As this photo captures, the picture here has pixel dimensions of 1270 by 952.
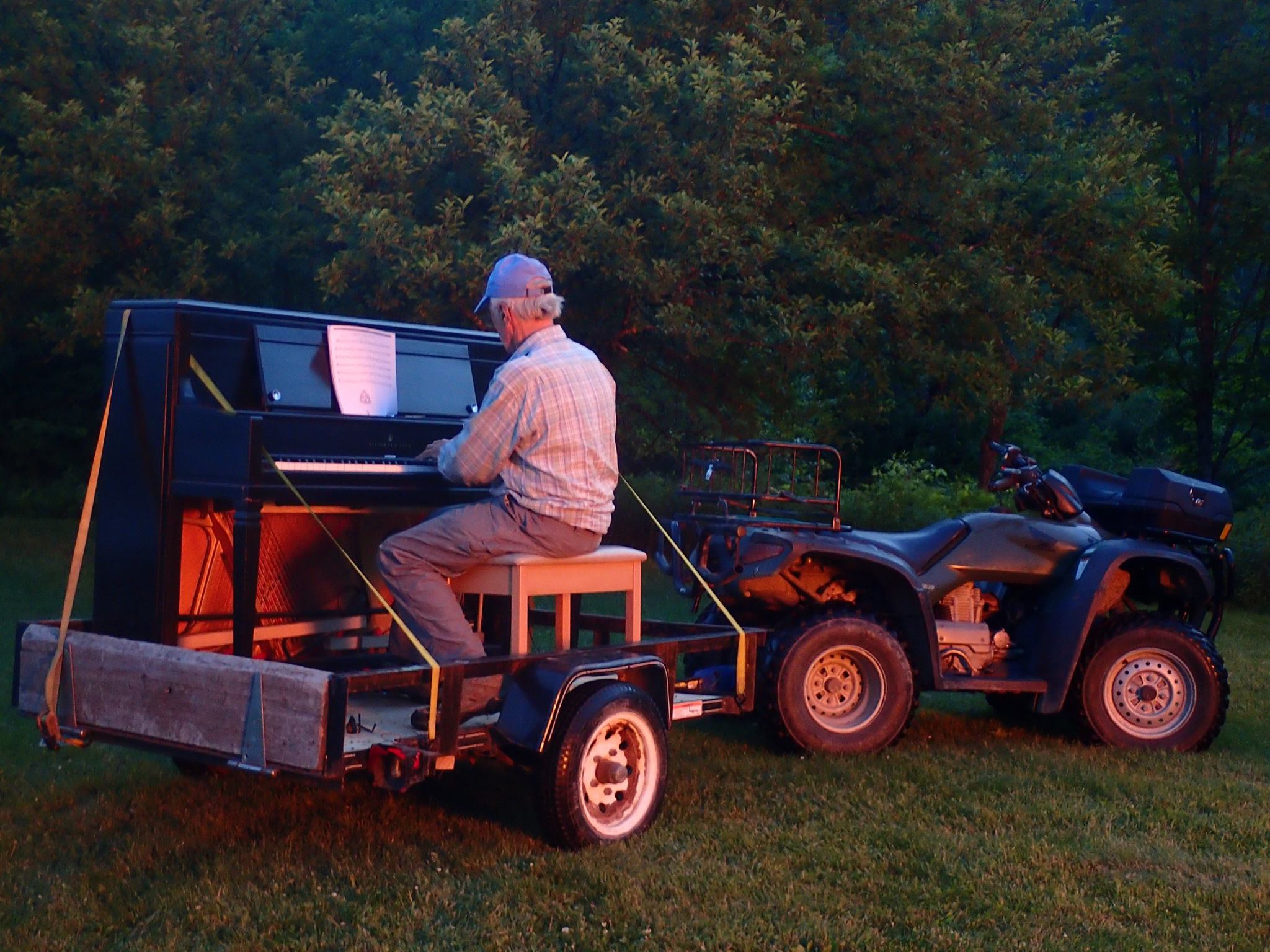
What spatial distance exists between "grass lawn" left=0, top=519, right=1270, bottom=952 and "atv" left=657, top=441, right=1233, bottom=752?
28 centimetres

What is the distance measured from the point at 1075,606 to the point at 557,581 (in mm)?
2804

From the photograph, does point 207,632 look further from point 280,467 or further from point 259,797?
point 280,467

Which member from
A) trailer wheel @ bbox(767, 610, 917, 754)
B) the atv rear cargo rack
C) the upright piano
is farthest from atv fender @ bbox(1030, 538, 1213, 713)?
the upright piano

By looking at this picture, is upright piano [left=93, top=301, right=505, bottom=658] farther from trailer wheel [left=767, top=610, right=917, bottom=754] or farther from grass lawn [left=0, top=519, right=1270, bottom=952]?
trailer wheel [left=767, top=610, right=917, bottom=754]

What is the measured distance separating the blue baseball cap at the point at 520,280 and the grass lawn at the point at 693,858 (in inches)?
80.5

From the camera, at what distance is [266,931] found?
4215 millimetres

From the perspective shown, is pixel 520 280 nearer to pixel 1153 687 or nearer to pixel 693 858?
pixel 693 858

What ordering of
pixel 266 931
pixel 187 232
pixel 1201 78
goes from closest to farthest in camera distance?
pixel 266 931 < pixel 187 232 < pixel 1201 78

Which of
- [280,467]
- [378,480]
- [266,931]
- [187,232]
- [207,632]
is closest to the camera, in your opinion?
[266,931]

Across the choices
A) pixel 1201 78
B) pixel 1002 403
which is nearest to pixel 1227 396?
pixel 1201 78

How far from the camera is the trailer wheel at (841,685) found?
6438mm

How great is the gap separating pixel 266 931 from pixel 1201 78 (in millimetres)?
19869

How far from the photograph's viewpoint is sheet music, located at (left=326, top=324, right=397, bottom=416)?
592cm

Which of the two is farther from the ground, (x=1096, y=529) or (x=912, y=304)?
(x=912, y=304)
